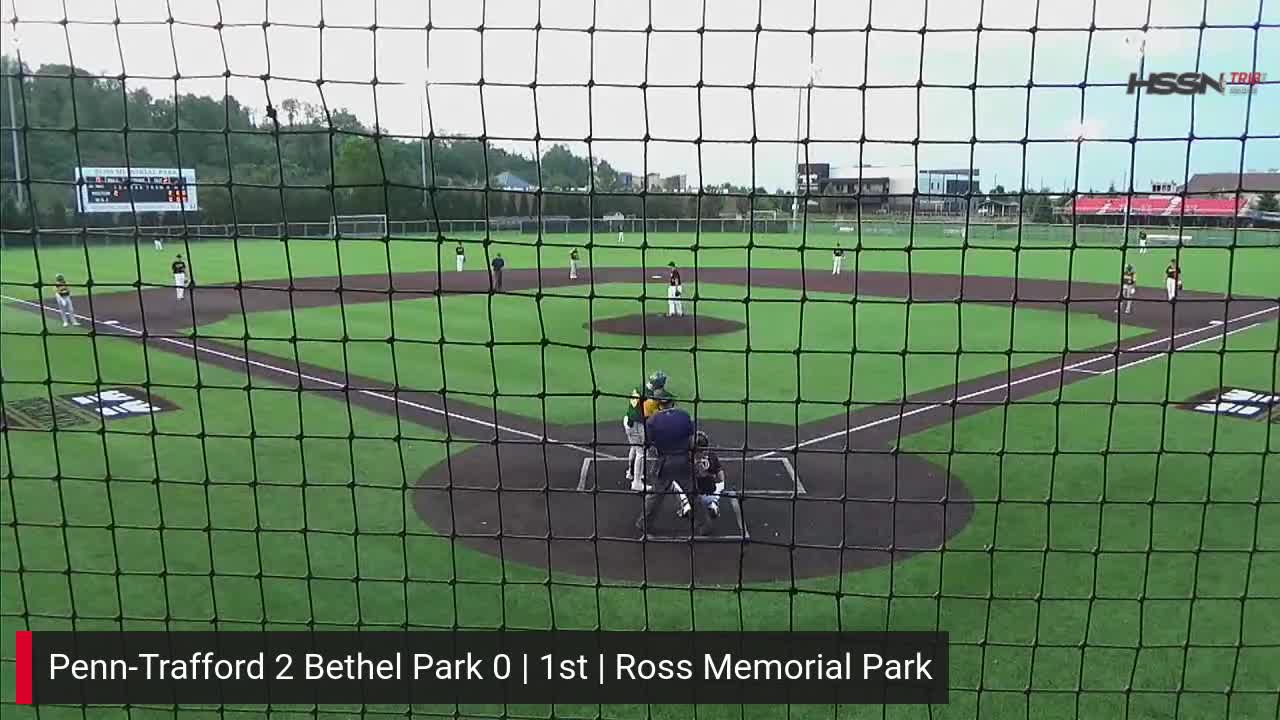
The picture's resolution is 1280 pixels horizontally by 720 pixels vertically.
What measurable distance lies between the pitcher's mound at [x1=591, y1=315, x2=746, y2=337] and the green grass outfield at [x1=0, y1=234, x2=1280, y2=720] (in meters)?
2.69

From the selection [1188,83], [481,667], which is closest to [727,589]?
[481,667]

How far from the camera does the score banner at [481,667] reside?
5.75 m

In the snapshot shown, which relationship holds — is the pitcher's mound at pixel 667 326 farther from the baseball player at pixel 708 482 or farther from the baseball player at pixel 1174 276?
the baseball player at pixel 708 482

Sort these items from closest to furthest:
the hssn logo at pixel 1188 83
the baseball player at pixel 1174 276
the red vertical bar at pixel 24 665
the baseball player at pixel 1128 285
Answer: the hssn logo at pixel 1188 83 < the red vertical bar at pixel 24 665 < the baseball player at pixel 1174 276 < the baseball player at pixel 1128 285

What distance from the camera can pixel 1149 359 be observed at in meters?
16.4

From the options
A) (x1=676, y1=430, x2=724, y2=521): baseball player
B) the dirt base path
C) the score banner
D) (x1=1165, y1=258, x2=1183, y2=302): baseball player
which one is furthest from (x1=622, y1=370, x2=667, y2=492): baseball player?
(x1=1165, y1=258, x2=1183, y2=302): baseball player

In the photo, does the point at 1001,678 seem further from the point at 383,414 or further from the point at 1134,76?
the point at 383,414

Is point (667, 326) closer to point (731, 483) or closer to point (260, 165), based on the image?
point (731, 483)

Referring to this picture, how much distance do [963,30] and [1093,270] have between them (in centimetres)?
3334

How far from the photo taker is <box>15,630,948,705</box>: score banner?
226 inches

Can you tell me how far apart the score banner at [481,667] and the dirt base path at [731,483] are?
0.60m

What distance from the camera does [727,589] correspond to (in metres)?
6.14

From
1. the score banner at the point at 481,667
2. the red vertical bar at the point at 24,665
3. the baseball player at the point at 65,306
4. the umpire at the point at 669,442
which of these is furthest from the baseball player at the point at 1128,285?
the baseball player at the point at 65,306

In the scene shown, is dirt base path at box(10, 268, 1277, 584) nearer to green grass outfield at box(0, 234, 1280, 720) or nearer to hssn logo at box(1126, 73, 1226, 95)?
green grass outfield at box(0, 234, 1280, 720)
